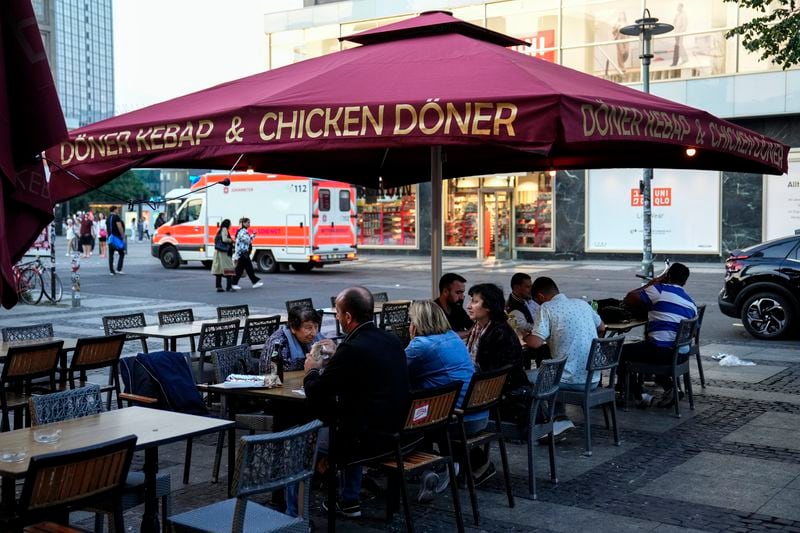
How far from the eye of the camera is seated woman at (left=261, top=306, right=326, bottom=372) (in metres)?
6.81

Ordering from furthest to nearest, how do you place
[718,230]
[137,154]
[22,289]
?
1. [718,230]
2. [22,289]
3. [137,154]

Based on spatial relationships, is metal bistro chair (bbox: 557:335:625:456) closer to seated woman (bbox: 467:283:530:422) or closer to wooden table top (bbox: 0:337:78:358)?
seated woman (bbox: 467:283:530:422)

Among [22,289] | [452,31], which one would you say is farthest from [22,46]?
[22,289]

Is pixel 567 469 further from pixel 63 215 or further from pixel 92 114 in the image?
pixel 92 114

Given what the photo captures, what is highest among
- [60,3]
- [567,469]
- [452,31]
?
[60,3]

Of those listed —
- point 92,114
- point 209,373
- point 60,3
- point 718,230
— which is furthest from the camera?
point 92,114

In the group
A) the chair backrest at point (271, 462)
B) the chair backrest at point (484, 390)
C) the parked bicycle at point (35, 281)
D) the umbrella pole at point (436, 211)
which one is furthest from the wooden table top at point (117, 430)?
the parked bicycle at point (35, 281)

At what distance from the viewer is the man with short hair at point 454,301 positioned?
8523mm

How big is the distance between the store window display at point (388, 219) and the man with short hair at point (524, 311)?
26.0 metres

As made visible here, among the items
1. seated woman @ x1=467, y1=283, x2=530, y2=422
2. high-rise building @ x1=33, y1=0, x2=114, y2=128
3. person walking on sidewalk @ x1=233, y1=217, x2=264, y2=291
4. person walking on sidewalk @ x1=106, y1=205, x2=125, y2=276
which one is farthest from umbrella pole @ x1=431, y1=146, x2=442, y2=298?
high-rise building @ x1=33, y1=0, x2=114, y2=128

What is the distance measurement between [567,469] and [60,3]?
7016 inches

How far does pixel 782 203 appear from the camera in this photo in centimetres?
2727

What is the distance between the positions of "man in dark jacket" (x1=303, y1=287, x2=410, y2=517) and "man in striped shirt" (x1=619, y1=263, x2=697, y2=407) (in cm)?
415

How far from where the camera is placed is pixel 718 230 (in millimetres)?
28406
